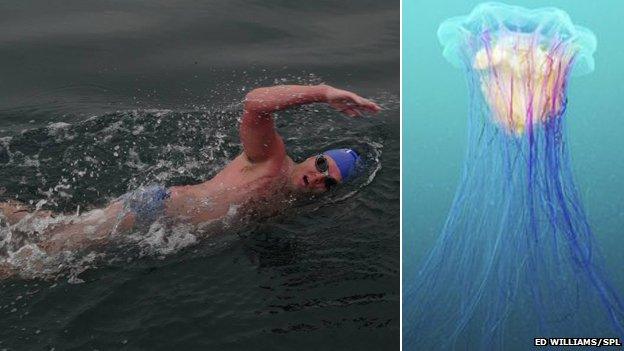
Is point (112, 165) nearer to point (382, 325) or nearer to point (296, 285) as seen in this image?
point (296, 285)

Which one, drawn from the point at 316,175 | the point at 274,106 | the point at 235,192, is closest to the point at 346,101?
the point at 274,106

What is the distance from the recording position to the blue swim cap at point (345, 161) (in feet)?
16.2

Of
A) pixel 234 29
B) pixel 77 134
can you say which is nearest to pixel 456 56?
pixel 77 134

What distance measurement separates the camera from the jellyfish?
2711 millimetres

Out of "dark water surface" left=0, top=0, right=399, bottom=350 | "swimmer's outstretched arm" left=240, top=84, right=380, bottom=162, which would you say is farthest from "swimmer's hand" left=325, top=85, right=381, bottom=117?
"dark water surface" left=0, top=0, right=399, bottom=350

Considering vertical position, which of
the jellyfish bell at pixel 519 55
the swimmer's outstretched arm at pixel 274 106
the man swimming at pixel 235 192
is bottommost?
the man swimming at pixel 235 192

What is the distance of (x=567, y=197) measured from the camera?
2.73m

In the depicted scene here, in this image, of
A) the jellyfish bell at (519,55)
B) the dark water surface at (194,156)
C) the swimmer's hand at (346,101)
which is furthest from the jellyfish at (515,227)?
the swimmer's hand at (346,101)

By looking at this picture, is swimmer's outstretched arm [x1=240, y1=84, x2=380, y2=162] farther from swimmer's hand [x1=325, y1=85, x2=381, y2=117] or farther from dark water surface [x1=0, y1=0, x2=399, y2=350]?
dark water surface [x1=0, y1=0, x2=399, y2=350]

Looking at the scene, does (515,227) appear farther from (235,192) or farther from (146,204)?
(146,204)

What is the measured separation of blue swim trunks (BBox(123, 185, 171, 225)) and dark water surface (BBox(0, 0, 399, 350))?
14 centimetres

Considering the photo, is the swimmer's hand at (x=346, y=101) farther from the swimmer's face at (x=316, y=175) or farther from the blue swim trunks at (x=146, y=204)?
the blue swim trunks at (x=146, y=204)

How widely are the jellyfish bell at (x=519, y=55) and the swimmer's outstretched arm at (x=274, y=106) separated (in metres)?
0.93

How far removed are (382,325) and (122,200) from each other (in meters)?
1.77
